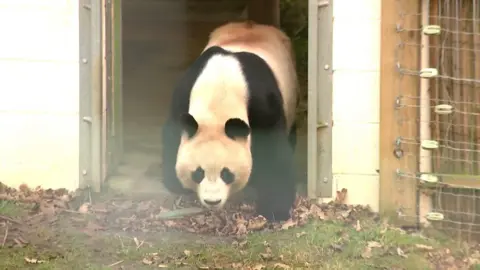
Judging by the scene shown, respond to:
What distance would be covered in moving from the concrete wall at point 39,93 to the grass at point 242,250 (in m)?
0.62

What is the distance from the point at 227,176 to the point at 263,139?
0.37 meters

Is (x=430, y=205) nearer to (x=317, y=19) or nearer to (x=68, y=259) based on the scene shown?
(x=317, y=19)

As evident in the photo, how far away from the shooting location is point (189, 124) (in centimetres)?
430

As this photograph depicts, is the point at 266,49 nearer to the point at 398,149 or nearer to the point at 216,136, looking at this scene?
the point at 216,136

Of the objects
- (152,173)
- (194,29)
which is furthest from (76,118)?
(194,29)

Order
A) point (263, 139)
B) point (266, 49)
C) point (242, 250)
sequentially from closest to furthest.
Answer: point (242, 250) < point (263, 139) < point (266, 49)

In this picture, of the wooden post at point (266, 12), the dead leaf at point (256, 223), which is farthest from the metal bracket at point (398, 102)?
the wooden post at point (266, 12)

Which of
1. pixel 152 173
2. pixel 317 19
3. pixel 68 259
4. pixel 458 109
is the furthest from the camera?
pixel 152 173

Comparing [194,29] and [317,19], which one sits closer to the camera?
[317,19]

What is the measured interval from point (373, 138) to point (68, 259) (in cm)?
181

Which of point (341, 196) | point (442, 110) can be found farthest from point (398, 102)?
point (341, 196)

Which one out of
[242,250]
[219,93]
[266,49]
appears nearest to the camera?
[242,250]

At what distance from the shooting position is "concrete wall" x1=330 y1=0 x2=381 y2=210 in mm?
4375

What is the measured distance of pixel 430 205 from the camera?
4254mm
